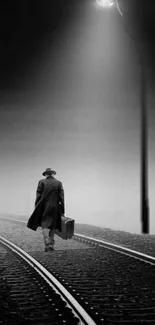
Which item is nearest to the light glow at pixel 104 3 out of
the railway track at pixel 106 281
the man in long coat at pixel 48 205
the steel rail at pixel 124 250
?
the man in long coat at pixel 48 205

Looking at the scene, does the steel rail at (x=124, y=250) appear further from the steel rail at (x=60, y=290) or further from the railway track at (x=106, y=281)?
the steel rail at (x=60, y=290)

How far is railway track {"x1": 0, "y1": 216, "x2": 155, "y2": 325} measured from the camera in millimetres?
6398

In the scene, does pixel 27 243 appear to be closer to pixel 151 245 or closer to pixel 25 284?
pixel 151 245

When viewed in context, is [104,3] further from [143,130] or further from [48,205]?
[48,205]

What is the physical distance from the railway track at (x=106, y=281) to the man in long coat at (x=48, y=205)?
66 centimetres

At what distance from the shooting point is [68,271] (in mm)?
9789

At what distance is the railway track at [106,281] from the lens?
640 cm

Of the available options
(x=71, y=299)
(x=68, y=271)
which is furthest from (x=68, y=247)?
(x=71, y=299)

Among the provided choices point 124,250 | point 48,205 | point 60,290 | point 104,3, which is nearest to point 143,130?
point 104,3

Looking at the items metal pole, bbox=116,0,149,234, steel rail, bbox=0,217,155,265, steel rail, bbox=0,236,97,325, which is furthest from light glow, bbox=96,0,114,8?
steel rail, bbox=0,236,97,325

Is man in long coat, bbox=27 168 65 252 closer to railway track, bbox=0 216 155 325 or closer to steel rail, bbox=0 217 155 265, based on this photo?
railway track, bbox=0 216 155 325

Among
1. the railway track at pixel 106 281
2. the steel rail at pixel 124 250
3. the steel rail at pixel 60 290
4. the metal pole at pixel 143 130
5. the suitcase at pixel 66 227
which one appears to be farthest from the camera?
the metal pole at pixel 143 130

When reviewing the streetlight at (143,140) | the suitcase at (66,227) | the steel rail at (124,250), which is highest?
the streetlight at (143,140)

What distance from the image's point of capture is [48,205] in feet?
41.0
